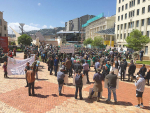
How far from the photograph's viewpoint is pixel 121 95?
7984 mm

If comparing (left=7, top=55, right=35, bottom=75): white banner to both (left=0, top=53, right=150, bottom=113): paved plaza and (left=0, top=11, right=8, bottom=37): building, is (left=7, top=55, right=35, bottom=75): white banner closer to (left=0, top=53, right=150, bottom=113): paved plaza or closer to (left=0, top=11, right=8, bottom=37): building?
(left=0, top=53, right=150, bottom=113): paved plaza

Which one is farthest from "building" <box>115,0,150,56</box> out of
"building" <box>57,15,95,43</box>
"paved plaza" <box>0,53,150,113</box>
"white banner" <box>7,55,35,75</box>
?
"building" <box>57,15,95,43</box>

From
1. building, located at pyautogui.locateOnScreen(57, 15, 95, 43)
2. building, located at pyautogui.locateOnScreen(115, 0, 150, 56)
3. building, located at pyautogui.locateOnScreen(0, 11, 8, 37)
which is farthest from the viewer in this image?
building, located at pyautogui.locateOnScreen(57, 15, 95, 43)

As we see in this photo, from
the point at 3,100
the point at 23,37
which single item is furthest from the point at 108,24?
the point at 3,100

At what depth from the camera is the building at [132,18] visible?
103 ft

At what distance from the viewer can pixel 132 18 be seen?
119 feet

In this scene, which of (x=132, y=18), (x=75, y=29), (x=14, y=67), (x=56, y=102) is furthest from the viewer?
(x=75, y=29)

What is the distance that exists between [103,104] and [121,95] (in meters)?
2.00

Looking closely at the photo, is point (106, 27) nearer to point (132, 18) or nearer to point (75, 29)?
point (132, 18)

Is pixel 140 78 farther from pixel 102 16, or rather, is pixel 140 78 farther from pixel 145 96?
pixel 102 16

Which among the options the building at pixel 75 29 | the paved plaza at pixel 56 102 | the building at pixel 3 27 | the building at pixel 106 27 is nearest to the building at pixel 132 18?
the building at pixel 106 27

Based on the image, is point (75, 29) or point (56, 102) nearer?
point (56, 102)

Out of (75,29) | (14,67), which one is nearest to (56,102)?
(14,67)

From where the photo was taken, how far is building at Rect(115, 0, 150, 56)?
31.4 meters
